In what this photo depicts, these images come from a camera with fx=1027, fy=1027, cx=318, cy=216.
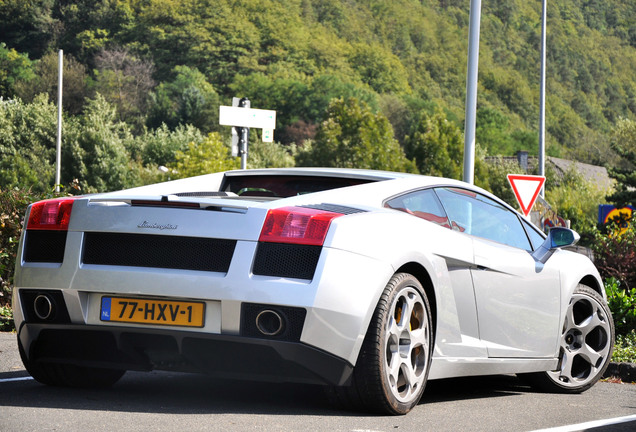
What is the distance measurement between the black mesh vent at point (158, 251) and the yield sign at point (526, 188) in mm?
12465

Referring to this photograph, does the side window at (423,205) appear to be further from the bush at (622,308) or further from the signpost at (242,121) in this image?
the signpost at (242,121)

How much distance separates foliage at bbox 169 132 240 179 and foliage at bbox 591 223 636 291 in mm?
61331

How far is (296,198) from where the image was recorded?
5.01 m

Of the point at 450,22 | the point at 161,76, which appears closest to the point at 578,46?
the point at 450,22

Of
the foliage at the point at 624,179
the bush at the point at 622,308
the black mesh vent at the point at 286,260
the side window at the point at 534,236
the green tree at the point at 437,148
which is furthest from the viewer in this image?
the green tree at the point at 437,148

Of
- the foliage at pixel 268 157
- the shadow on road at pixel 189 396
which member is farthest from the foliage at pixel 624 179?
the foliage at pixel 268 157

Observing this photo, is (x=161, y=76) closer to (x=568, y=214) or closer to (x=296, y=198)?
(x=568, y=214)

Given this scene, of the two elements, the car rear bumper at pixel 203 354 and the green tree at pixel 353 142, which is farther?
the green tree at pixel 353 142

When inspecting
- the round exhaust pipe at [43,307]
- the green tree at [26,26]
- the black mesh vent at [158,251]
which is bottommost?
the round exhaust pipe at [43,307]

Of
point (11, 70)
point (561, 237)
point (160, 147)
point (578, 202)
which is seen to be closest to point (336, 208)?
point (561, 237)

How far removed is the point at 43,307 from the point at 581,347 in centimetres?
364

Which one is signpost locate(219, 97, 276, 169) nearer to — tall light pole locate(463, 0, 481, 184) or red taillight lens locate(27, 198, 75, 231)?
tall light pole locate(463, 0, 481, 184)

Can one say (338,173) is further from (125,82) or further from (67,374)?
(125,82)

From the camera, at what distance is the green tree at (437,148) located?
89438mm
